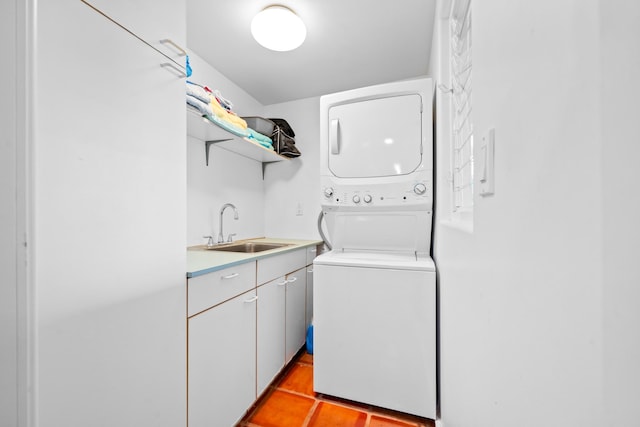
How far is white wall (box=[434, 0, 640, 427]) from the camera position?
0.22m

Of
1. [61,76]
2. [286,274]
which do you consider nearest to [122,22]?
[61,76]

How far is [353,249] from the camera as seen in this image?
6.40 feet

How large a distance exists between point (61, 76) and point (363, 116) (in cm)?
155

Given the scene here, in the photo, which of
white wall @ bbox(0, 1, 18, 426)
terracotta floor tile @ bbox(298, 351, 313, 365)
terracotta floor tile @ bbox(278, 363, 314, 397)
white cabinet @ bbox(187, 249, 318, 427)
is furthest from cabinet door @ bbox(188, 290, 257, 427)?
terracotta floor tile @ bbox(298, 351, 313, 365)

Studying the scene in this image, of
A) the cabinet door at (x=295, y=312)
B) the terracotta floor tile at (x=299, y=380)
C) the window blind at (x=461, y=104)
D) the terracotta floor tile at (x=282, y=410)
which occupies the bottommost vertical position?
the terracotta floor tile at (x=299, y=380)

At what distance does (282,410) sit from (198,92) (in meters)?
1.97

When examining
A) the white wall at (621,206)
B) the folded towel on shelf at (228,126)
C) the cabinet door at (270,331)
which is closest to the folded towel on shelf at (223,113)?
the folded towel on shelf at (228,126)

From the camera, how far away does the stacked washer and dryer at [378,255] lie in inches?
57.8

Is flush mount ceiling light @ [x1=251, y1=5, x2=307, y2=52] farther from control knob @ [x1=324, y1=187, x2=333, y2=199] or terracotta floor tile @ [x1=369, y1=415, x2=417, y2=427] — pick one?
terracotta floor tile @ [x1=369, y1=415, x2=417, y2=427]

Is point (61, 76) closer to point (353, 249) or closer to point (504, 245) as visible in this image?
point (504, 245)

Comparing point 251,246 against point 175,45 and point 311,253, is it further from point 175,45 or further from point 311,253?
point 175,45

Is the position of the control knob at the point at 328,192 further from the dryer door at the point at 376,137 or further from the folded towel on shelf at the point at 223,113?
the folded towel on shelf at the point at 223,113

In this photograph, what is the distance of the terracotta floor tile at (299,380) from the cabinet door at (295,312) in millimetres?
106

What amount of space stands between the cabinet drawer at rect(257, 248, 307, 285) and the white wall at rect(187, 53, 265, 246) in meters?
0.69
